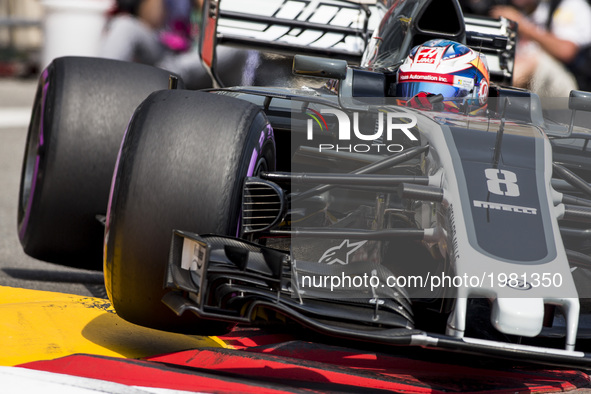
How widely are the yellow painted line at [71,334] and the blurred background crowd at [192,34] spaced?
210 inches

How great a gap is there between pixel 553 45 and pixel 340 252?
18.3 feet

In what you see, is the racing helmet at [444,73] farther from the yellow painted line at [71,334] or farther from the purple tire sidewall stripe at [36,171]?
the purple tire sidewall stripe at [36,171]

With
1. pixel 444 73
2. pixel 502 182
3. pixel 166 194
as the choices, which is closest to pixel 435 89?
pixel 444 73

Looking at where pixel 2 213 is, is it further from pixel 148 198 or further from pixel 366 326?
pixel 366 326

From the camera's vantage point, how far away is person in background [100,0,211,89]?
8.92 metres

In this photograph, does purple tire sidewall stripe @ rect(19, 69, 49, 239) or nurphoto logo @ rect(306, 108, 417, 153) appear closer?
nurphoto logo @ rect(306, 108, 417, 153)

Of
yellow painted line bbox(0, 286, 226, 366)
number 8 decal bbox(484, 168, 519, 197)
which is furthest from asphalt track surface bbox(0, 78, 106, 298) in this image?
number 8 decal bbox(484, 168, 519, 197)

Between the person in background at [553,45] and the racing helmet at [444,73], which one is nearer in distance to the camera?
the racing helmet at [444,73]

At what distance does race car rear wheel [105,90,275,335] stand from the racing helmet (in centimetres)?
117

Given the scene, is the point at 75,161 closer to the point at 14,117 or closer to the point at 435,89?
the point at 435,89

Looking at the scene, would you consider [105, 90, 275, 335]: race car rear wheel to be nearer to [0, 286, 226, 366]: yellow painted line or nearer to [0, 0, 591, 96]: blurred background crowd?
[0, 286, 226, 366]: yellow painted line

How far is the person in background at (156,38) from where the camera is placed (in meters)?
8.92

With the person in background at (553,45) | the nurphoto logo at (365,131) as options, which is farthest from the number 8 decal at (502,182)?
the person in background at (553,45)

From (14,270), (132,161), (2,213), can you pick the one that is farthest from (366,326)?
(2,213)
